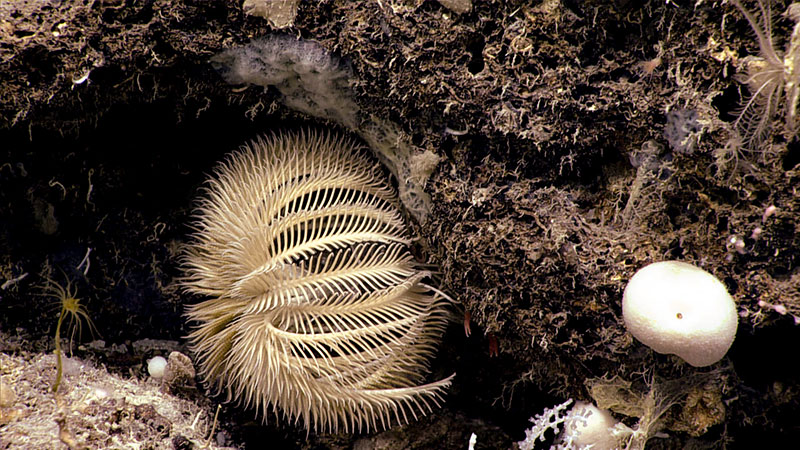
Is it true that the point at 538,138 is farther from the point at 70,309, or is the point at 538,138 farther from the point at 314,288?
the point at 70,309

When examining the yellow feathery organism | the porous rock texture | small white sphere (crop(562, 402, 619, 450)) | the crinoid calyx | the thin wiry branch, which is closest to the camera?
the thin wiry branch

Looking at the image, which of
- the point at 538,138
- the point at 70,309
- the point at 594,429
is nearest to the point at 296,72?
the point at 538,138

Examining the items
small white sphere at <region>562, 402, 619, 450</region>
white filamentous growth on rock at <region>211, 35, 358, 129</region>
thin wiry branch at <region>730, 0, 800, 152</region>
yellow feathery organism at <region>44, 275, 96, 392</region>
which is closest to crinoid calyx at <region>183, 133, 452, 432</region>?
white filamentous growth on rock at <region>211, 35, 358, 129</region>

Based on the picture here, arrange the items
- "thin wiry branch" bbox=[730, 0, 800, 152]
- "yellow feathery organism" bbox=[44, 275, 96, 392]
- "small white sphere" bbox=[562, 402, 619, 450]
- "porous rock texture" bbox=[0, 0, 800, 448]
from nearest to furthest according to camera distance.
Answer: "thin wiry branch" bbox=[730, 0, 800, 152] → "porous rock texture" bbox=[0, 0, 800, 448] → "small white sphere" bbox=[562, 402, 619, 450] → "yellow feathery organism" bbox=[44, 275, 96, 392]

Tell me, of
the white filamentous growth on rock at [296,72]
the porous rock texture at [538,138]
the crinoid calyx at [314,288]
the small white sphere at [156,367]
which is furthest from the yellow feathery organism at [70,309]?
the white filamentous growth on rock at [296,72]

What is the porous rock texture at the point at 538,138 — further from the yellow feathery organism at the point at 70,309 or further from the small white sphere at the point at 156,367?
the small white sphere at the point at 156,367

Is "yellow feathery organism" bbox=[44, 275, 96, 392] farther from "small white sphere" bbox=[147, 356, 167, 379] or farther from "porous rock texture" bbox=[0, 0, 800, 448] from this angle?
"small white sphere" bbox=[147, 356, 167, 379]
